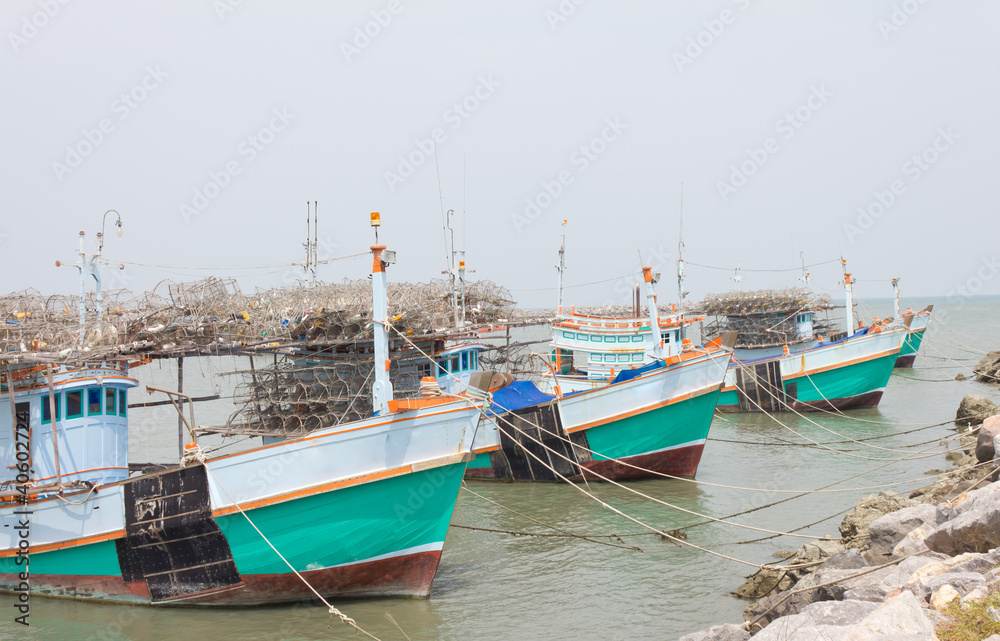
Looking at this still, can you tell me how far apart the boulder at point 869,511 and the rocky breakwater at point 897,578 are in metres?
0.02

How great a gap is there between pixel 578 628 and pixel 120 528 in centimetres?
656

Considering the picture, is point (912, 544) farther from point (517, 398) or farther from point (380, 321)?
point (517, 398)

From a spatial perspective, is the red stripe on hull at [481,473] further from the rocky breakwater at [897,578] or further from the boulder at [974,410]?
the boulder at [974,410]

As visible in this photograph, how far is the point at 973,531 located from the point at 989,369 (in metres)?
32.0

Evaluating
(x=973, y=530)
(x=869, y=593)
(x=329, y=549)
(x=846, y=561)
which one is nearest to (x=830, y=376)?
(x=846, y=561)

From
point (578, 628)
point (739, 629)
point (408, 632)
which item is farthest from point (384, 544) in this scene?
Result: point (739, 629)

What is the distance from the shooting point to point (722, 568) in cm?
1130

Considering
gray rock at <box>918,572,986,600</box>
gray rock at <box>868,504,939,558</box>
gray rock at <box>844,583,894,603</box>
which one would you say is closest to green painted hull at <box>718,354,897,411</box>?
gray rock at <box>868,504,939,558</box>

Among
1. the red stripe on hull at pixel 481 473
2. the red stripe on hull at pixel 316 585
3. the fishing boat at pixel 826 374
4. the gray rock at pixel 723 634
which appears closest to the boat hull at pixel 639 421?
the red stripe on hull at pixel 481 473

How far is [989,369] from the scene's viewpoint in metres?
33.9

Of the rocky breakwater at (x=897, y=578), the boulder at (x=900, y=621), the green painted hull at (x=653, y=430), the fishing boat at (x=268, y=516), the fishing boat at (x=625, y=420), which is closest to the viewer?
the boulder at (x=900, y=621)

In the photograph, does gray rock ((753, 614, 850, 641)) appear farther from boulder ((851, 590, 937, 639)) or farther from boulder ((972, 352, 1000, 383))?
boulder ((972, 352, 1000, 383))

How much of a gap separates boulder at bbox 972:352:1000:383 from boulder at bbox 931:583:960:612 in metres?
30.2

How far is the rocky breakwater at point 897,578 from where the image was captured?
18.7ft
